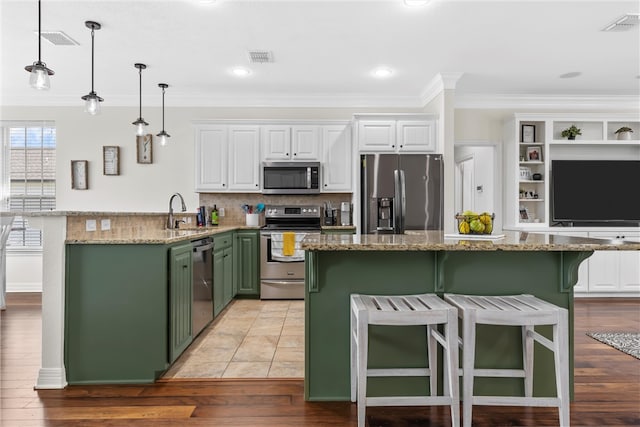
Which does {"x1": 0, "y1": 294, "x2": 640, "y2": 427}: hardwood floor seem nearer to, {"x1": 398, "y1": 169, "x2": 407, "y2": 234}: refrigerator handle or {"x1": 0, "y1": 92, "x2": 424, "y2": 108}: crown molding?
{"x1": 398, "y1": 169, "x2": 407, "y2": 234}: refrigerator handle

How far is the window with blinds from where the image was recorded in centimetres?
538

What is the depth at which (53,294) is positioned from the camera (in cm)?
244

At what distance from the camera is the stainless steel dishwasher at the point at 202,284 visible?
3.17m

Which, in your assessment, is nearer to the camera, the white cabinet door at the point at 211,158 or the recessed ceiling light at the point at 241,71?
the recessed ceiling light at the point at 241,71

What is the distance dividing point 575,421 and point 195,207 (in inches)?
183

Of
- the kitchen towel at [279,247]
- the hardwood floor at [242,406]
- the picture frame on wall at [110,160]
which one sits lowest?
the hardwood floor at [242,406]

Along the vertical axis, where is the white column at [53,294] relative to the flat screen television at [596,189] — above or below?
below

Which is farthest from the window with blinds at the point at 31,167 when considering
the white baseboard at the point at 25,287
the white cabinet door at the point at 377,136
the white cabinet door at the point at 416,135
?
the white cabinet door at the point at 416,135

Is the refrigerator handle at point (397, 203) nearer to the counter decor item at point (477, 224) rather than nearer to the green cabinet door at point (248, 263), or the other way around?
the green cabinet door at point (248, 263)

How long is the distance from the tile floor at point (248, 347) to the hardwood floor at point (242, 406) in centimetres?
16

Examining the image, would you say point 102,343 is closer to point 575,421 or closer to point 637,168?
point 575,421

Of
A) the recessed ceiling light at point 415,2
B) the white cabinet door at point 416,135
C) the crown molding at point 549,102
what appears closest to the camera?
the recessed ceiling light at point 415,2

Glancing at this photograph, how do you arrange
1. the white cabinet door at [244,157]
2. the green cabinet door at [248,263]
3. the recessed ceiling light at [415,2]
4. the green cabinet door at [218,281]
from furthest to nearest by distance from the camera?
the white cabinet door at [244,157]
the green cabinet door at [248,263]
the green cabinet door at [218,281]
the recessed ceiling light at [415,2]

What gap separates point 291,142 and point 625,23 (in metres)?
3.49
